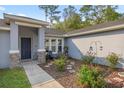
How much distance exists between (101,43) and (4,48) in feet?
25.5

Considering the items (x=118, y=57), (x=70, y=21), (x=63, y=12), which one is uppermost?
(x=63, y=12)

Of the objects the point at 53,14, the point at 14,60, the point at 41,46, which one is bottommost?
the point at 14,60

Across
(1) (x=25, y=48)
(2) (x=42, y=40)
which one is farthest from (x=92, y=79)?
(1) (x=25, y=48)

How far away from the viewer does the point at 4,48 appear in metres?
11.1

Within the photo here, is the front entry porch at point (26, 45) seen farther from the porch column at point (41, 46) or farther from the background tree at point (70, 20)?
the background tree at point (70, 20)

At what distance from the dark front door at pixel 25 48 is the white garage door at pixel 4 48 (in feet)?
8.38

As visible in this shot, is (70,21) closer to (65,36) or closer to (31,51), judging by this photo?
(65,36)

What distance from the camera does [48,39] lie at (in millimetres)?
16109

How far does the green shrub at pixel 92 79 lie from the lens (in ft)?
20.1

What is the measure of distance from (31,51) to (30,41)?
989 mm

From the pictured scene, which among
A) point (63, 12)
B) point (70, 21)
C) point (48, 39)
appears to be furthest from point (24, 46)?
point (63, 12)

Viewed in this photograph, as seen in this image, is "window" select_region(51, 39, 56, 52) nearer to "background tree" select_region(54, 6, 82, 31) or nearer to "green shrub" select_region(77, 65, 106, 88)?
"green shrub" select_region(77, 65, 106, 88)

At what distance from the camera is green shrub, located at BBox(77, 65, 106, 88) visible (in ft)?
20.1

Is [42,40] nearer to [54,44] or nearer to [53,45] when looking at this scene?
[53,45]
